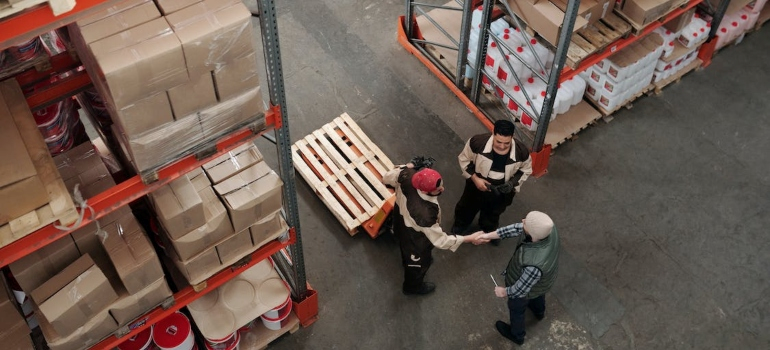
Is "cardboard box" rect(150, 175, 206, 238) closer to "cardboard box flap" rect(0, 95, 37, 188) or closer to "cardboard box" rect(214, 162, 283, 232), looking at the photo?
"cardboard box" rect(214, 162, 283, 232)

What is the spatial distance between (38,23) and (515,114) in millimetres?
6423

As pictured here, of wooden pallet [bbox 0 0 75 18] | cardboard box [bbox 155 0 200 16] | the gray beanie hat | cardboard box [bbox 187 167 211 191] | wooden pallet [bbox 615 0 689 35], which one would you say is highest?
wooden pallet [bbox 0 0 75 18]

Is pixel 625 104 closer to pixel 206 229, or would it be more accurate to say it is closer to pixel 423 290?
pixel 423 290

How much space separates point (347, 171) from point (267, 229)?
2.64 meters

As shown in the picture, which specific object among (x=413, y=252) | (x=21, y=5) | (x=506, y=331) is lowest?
(x=506, y=331)

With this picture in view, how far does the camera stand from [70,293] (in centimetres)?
496

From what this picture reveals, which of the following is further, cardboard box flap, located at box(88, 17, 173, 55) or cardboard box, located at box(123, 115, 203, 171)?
cardboard box, located at box(123, 115, 203, 171)

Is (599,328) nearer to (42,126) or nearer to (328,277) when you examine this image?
(328,277)

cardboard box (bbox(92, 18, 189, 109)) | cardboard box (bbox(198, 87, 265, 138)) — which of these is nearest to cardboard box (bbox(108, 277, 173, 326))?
cardboard box (bbox(198, 87, 265, 138))

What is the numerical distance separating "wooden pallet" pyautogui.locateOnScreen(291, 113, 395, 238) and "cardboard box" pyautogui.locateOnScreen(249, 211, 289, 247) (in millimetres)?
2063

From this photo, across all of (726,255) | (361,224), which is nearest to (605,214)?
(726,255)

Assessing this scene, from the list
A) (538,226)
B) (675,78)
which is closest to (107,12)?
(538,226)

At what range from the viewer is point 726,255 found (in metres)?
8.12

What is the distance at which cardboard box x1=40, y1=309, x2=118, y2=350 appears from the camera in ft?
17.0
